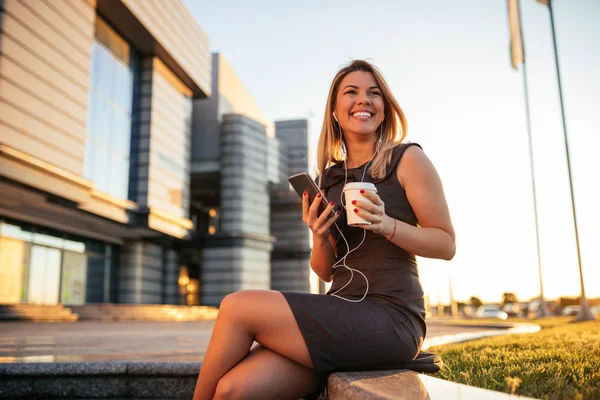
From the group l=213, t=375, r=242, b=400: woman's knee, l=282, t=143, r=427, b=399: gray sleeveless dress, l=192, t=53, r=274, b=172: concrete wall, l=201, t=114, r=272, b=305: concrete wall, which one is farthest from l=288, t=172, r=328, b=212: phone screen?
l=192, t=53, r=274, b=172: concrete wall

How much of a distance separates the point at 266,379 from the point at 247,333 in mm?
210

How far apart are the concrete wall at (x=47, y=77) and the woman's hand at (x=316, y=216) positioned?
17076 millimetres

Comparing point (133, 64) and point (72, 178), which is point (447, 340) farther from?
point (133, 64)

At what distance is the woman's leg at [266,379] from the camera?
216cm

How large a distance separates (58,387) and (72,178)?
54.2 feet

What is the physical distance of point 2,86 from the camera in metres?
16.7

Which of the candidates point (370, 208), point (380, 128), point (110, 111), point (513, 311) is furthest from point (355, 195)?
point (513, 311)

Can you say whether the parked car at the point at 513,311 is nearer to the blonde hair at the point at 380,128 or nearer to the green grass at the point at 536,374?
the green grass at the point at 536,374

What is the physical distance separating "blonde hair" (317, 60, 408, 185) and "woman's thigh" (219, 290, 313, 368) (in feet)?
A: 2.99

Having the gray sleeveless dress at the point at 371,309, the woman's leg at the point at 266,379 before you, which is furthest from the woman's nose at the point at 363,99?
the woman's leg at the point at 266,379

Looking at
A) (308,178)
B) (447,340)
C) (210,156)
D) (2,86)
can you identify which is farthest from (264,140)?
(308,178)

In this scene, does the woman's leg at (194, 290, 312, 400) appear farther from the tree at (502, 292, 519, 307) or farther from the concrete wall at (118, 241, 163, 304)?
the tree at (502, 292, 519, 307)

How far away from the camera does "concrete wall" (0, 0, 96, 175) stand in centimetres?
1712

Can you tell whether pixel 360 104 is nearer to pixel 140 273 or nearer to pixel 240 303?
pixel 240 303
